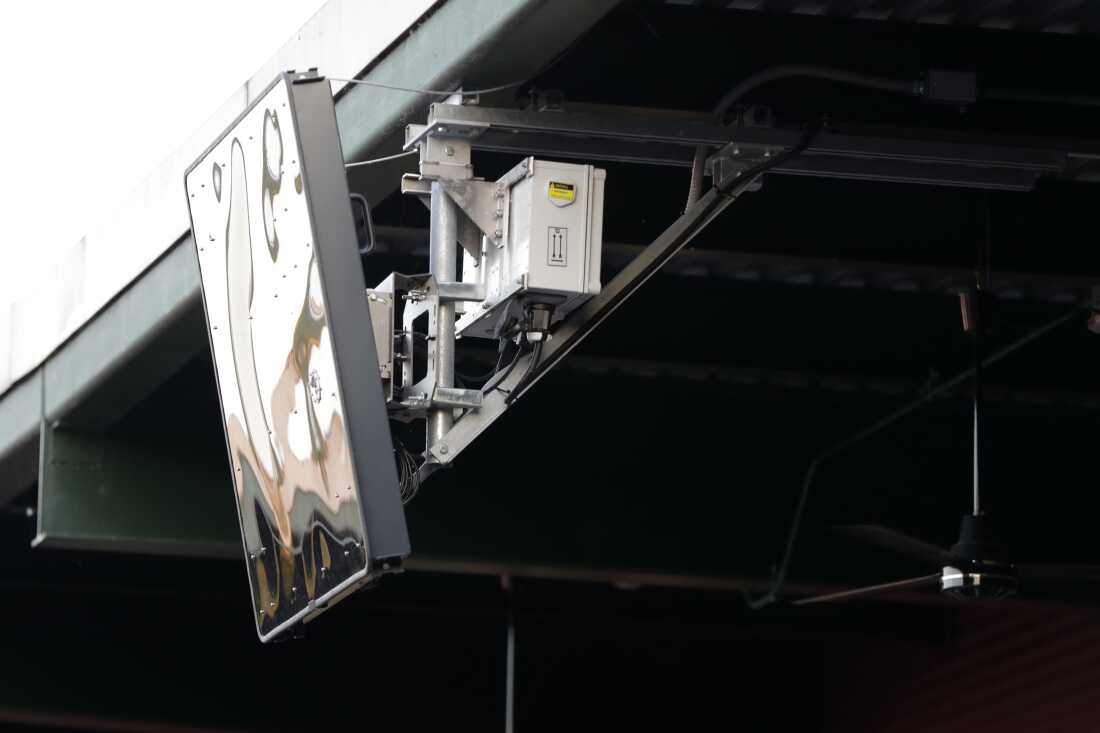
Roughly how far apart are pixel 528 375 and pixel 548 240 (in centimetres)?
53

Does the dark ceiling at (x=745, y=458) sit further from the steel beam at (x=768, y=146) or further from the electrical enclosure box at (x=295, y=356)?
the electrical enclosure box at (x=295, y=356)

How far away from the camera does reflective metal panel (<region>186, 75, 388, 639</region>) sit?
598 cm

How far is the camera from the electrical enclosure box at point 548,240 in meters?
6.43

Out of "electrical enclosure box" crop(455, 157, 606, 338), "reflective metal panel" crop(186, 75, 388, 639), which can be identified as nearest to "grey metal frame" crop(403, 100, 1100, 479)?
"electrical enclosure box" crop(455, 157, 606, 338)

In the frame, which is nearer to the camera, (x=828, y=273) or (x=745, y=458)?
(x=828, y=273)

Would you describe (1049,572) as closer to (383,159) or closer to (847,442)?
(847,442)

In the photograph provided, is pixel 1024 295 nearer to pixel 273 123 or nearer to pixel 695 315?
pixel 695 315

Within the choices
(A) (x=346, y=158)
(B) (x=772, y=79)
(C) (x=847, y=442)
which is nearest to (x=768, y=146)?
(B) (x=772, y=79)

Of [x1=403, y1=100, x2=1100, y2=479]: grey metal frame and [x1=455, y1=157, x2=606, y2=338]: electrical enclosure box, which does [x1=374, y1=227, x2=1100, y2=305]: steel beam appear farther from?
[x1=455, y1=157, x2=606, y2=338]: electrical enclosure box

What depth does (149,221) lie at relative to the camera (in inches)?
363

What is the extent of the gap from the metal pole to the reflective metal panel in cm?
52

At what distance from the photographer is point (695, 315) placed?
10094mm

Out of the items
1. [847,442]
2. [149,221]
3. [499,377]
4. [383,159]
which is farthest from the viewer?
[847,442]

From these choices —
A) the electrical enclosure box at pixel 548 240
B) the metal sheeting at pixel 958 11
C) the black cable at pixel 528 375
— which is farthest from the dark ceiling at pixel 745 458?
the black cable at pixel 528 375
